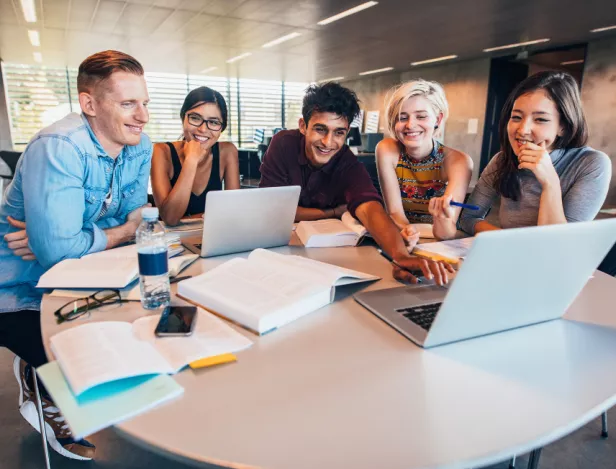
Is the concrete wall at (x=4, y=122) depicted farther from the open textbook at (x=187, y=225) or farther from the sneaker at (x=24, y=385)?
the sneaker at (x=24, y=385)

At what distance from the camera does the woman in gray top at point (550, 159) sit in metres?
1.52

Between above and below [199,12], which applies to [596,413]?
below

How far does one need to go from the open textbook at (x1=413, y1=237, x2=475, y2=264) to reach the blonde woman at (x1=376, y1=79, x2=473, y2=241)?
1.16 feet

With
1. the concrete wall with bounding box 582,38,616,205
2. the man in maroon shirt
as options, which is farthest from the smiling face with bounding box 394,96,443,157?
the concrete wall with bounding box 582,38,616,205

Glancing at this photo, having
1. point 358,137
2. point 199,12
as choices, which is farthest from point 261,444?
point 358,137

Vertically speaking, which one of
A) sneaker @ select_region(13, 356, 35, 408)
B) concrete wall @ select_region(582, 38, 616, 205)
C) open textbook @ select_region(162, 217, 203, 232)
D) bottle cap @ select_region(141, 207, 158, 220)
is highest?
concrete wall @ select_region(582, 38, 616, 205)

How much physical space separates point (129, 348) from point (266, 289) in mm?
322

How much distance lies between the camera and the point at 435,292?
1.05 meters

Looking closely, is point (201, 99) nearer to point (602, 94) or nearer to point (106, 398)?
point (106, 398)

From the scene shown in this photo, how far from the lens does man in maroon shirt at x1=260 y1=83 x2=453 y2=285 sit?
72.6 inches

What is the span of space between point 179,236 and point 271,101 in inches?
420

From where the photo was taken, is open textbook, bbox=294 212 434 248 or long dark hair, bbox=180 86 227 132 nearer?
open textbook, bbox=294 212 434 248

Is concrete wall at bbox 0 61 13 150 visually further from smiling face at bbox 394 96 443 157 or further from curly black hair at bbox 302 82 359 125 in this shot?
smiling face at bbox 394 96 443 157

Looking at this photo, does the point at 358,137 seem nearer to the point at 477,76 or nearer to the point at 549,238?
the point at 477,76
